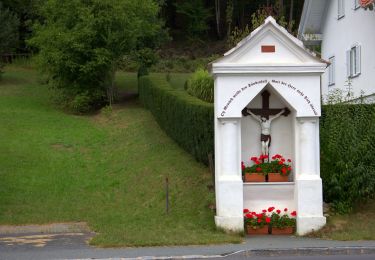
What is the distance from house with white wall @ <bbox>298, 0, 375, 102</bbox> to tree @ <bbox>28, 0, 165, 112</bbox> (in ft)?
28.1

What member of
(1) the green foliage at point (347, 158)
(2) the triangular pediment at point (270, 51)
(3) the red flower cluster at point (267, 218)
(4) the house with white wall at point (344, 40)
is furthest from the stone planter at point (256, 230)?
(4) the house with white wall at point (344, 40)

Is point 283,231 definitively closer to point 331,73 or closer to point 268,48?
point 268,48

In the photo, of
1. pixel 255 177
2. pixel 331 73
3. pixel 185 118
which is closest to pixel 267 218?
pixel 255 177

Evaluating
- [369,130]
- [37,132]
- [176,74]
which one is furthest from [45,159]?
[176,74]

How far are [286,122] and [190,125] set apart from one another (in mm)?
4779

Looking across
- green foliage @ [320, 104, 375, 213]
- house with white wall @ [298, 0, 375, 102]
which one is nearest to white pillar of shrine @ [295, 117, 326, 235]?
green foliage @ [320, 104, 375, 213]

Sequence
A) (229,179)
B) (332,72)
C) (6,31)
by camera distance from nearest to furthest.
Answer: (229,179) < (332,72) < (6,31)

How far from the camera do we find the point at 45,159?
2302cm

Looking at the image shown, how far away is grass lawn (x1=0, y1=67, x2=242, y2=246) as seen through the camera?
15.2 meters

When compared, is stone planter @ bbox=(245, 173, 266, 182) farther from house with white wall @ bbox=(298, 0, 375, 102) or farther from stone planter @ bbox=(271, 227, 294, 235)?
house with white wall @ bbox=(298, 0, 375, 102)

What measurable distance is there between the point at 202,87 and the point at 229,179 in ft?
34.3

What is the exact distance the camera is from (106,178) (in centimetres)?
2070

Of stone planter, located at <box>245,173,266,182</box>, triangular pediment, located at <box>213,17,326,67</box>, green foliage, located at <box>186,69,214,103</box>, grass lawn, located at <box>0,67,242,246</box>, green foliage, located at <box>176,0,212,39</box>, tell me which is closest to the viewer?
triangular pediment, located at <box>213,17,326,67</box>

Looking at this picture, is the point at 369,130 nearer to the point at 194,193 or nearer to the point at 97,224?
the point at 194,193
